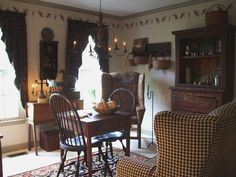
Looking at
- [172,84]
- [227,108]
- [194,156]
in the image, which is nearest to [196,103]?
[172,84]

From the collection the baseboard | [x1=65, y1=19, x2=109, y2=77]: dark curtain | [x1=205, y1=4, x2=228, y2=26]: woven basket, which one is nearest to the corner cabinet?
[x1=205, y1=4, x2=228, y2=26]: woven basket

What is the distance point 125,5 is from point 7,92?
8.38ft

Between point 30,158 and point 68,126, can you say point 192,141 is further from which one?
point 30,158

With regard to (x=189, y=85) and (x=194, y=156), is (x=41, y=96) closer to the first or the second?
(x=189, y=85)

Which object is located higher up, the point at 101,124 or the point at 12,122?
the point at 101,124

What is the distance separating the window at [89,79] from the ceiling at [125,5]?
26.2 inches

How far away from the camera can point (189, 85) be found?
13.7 ft

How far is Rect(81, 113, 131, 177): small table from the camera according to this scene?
2783mm

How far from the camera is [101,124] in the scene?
2.88m

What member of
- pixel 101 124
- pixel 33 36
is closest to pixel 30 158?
pixel 101 124

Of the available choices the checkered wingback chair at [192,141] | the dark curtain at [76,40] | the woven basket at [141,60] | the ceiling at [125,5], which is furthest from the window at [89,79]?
the checkered wingback chair at [192,141]

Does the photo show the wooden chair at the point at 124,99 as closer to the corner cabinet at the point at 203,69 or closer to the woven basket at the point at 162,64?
the corner cabinet at the point at 203,69

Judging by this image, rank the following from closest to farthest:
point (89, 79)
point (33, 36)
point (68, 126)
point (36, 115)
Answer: point (68, 126) → point (36, 115) → point (33, 36) → point (89, 79)

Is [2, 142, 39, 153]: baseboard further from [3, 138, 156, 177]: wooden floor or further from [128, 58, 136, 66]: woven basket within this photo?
[128, 58, 136, 66]: woven basket
